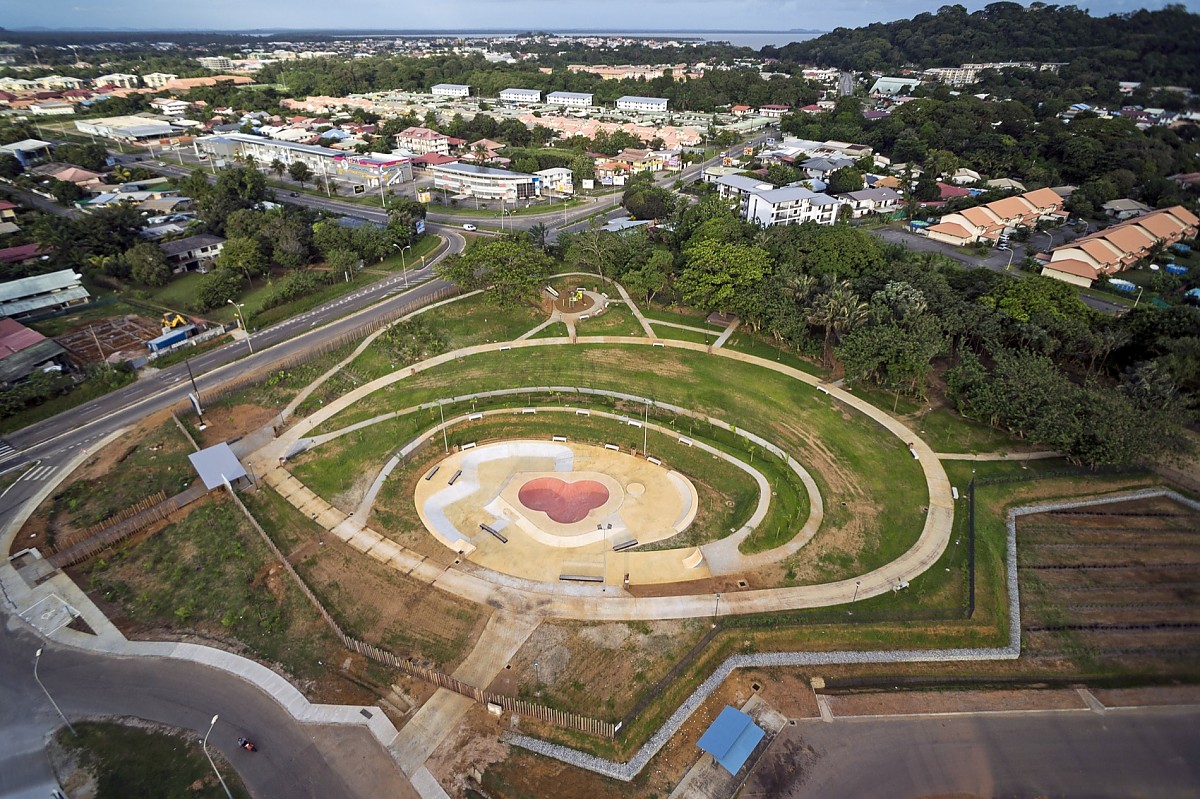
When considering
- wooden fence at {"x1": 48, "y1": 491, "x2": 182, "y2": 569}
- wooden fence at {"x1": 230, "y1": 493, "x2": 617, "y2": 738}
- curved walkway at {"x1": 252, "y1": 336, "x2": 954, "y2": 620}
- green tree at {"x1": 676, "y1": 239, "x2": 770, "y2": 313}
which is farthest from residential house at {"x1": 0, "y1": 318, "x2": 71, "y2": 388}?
green tree at {"x1": 676, "y1": 239, "x2": 770, "y2": 313}

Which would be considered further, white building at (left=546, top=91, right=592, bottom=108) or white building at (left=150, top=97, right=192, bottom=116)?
white building at (left=546, top=91, right=592, bottom=108)

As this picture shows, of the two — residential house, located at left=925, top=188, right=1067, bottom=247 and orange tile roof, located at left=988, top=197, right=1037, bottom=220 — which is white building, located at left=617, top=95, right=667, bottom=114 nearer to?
residential house, located at left=925, top=188, right=1067, bottom=247

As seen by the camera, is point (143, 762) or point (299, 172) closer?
point (143, 762)

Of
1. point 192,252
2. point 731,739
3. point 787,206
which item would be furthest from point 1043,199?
point 192,252

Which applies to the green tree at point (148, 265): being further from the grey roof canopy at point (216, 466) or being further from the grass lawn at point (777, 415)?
the grey roof canopy at point (216, 466)

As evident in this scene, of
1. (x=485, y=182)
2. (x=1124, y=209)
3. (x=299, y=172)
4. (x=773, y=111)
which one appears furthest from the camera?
(x=773, y=111)

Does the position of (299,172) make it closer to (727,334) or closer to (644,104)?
(727,334)
